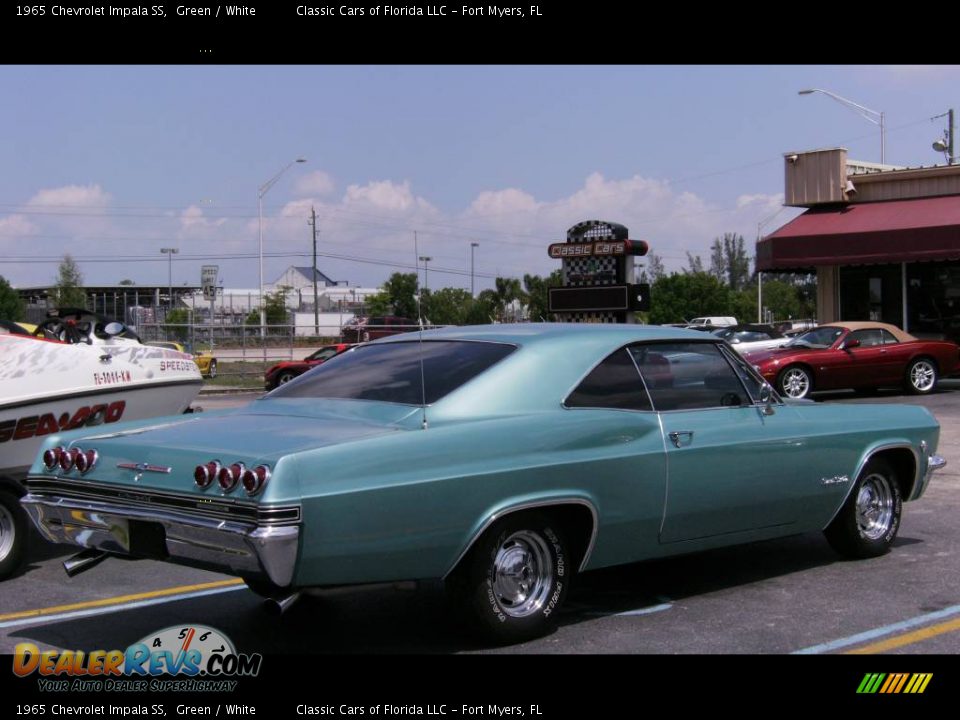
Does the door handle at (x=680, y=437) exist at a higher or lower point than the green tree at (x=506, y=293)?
lower

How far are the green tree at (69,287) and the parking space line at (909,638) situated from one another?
52.3 m

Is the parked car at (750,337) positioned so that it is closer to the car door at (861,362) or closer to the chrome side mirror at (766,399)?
the car door at (861,362)

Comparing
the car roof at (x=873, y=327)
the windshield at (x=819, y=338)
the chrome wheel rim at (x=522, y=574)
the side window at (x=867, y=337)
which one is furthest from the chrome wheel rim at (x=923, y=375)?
the chrome wheel rim at (x=522, y=574)

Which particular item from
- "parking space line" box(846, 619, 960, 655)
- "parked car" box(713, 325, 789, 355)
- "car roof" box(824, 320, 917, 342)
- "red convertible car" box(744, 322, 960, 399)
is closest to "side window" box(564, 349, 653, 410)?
"parking space line" box(846, 619, 960, 655)

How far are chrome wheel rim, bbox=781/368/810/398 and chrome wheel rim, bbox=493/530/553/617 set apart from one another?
15.1m

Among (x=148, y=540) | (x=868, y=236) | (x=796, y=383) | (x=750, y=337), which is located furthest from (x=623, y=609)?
(x=868, y=236)

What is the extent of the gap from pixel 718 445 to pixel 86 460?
10.3ft

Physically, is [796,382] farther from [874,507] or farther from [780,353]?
[874,507]

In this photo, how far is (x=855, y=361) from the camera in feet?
65.5

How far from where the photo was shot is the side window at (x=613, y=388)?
5469mm

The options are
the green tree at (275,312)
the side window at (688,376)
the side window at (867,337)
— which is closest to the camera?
the side window at (688,376)

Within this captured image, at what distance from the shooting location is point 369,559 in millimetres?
→ 4473

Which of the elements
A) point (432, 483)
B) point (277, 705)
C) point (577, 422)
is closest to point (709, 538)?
point (577, 422)

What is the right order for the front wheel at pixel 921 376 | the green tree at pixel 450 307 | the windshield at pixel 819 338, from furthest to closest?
the green tree at pixel 450 307, the front wheel at pixel 921 376, the windshield at pixel 819 338
